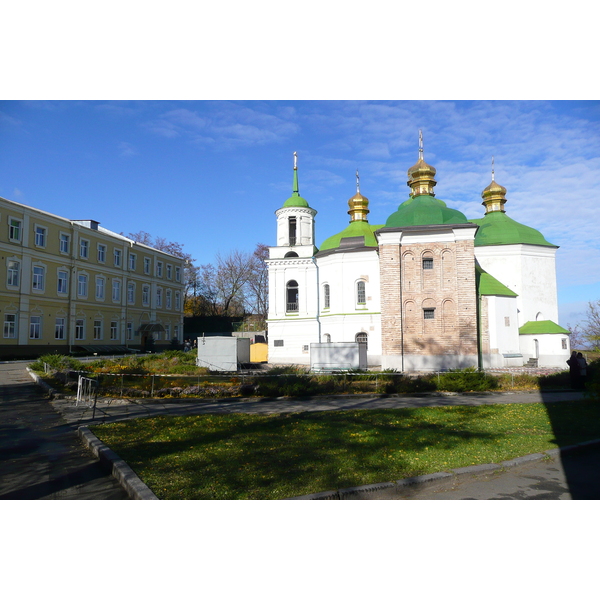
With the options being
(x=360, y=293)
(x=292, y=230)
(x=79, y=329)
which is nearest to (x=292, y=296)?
(x=292, y=230)

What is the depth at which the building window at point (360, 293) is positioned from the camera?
33.8 meters

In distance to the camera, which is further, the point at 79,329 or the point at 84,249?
the point at 84,249

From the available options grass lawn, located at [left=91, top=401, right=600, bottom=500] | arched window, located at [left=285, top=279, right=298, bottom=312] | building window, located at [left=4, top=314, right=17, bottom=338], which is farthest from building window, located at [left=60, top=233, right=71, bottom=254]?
grass lawn, located at [left=91, top=401, right=600, bottom=500]

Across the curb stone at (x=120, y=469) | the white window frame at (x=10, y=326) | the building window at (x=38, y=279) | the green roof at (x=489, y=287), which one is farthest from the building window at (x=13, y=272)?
the green roof at (x=489, y=287)

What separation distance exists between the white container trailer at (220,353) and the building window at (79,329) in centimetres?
2049

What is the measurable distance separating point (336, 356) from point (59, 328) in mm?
26956

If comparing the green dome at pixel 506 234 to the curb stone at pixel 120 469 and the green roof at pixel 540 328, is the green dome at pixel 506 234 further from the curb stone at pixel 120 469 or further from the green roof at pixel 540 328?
the curb stone at pixel 120 469

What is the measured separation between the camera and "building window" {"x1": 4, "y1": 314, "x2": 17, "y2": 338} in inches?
1302

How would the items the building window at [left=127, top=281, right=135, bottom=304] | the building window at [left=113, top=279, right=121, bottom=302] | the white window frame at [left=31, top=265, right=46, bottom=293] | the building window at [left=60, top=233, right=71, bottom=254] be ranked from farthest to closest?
the building window at [left=127, top=281, right=135, bottom=304] → the building window at [left=113, top=279, right=121, bottom=302] → the building window at [left=60, top=233, right=71, bottom=254] → the white window frame at [left=31, top=265, right=46, bottom=293]

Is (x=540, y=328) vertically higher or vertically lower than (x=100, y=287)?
lower

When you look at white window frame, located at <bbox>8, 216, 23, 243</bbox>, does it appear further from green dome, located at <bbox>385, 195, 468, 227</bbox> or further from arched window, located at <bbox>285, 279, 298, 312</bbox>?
green dome, located at <bbox>385, 195, 468, 227</bbox>

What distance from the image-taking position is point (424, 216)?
93.1ft

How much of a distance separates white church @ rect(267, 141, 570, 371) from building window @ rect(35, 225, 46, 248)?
19.3 meters

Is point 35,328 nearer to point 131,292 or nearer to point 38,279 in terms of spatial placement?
point 38,279
